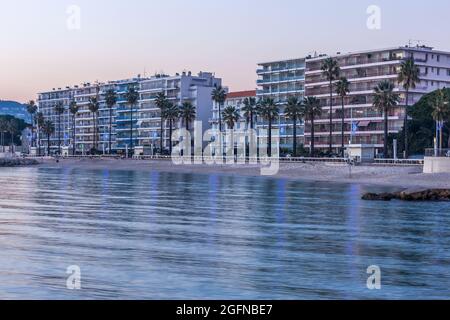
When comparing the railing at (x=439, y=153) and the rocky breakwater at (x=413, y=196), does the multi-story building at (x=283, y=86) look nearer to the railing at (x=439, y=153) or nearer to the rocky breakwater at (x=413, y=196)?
the railing at (x=439, y=153)

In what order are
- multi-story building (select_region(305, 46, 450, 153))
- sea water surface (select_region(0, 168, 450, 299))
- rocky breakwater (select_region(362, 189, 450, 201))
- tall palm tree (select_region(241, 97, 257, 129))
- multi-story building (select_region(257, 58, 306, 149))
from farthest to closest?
multi-story building (select_region(257, 58, 306, 149)), tall palm tree (select_region(241, 97, 257, 129)), multi-story building (select_region(305, 46, 450, 153)), rocky breakwater (select_region(362, 189, 450, 201)), sea water surface (select_region(0, 168, 450, 299))

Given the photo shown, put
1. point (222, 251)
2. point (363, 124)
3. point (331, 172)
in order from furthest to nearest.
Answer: point (363, 124), point (331, 172), point (222, 251)

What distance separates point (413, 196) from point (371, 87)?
98933 millimetres

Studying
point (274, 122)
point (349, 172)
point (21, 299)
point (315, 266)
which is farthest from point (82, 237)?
point (274, 122)

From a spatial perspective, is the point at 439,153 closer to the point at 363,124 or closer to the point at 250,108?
the point at 363,124

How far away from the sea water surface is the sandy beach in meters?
37.7

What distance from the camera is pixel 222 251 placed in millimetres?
31797

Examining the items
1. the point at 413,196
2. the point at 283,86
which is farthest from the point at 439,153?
the point at 283,86

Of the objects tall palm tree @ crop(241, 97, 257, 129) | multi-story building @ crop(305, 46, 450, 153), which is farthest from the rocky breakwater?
tall palm tree @ crop(241, 97, 257, 129)

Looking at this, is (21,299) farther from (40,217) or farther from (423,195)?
(423,195)

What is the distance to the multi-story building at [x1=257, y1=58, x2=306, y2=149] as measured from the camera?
606ft

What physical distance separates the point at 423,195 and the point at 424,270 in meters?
42.0

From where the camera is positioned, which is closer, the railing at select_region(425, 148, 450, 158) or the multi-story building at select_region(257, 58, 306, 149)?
the railing at select_region(425, 148, 450, 158)

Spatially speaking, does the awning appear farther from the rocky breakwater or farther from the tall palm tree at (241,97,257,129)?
the rocky breakwater
